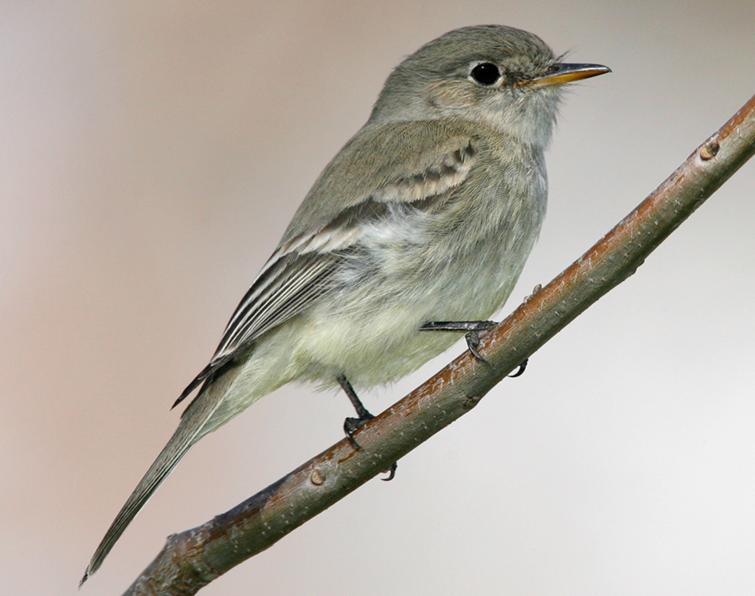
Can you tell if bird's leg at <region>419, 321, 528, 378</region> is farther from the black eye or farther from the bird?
the black eye

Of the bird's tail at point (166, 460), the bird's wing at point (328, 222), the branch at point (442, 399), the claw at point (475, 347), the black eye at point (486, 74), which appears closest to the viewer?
the branch at point (442, 399)

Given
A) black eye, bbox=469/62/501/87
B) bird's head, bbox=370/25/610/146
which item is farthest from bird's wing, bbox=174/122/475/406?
black eye, bbox=469/62/501/87

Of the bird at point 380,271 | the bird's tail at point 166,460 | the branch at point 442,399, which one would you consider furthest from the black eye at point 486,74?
the branch at point 442,399

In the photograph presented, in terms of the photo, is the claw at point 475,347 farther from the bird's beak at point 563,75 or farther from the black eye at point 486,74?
the black eye at point 486,74

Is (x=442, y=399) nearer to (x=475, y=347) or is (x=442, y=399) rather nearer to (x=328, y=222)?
(x=475, y=347)

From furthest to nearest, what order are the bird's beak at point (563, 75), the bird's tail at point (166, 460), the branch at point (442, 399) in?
the bird's beak at point (563, 75) → the bird's tail at point (166, 460) → the branch at point (442, 399)

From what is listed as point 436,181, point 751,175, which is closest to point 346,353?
point 436,181

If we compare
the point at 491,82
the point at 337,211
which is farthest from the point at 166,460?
the point at 491,82
